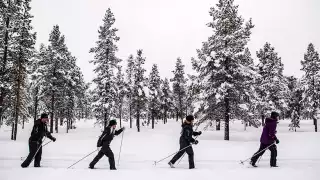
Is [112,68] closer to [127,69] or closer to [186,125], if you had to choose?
[127,69]

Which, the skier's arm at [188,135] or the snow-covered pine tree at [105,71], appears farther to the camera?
the snow-covered pine tree at [105,71]

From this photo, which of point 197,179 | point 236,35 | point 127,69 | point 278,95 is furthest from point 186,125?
point 127,69

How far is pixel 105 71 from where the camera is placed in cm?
3331

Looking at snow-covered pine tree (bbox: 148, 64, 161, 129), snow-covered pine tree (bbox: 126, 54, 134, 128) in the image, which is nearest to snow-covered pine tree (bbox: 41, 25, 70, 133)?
snow-covered pine tree (bbox: 126, 54, 134, 128)

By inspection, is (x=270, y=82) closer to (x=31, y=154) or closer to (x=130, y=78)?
(x=130, y=78)

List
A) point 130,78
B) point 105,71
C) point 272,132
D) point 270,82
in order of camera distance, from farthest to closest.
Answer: point 130,78, point 270,82, point 105,71, point 272,132

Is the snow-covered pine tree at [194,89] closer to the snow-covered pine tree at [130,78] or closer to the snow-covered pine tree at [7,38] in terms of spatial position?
the snow-covered pine tree at [7,38]

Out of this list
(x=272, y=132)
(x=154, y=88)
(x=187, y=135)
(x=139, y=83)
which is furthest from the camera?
(x=154, y=88)

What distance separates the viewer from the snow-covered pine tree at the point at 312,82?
4162cm

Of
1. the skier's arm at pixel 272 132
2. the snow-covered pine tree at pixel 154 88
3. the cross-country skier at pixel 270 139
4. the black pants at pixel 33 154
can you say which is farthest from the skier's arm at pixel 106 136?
the snow-covered pine tree at pixel 154 88

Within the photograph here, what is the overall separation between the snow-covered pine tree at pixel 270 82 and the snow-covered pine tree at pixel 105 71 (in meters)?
21.1

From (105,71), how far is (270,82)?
24374 millimetres

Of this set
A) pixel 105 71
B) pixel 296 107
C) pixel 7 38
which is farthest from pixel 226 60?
pixel 296 107

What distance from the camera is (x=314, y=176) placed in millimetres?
9070
